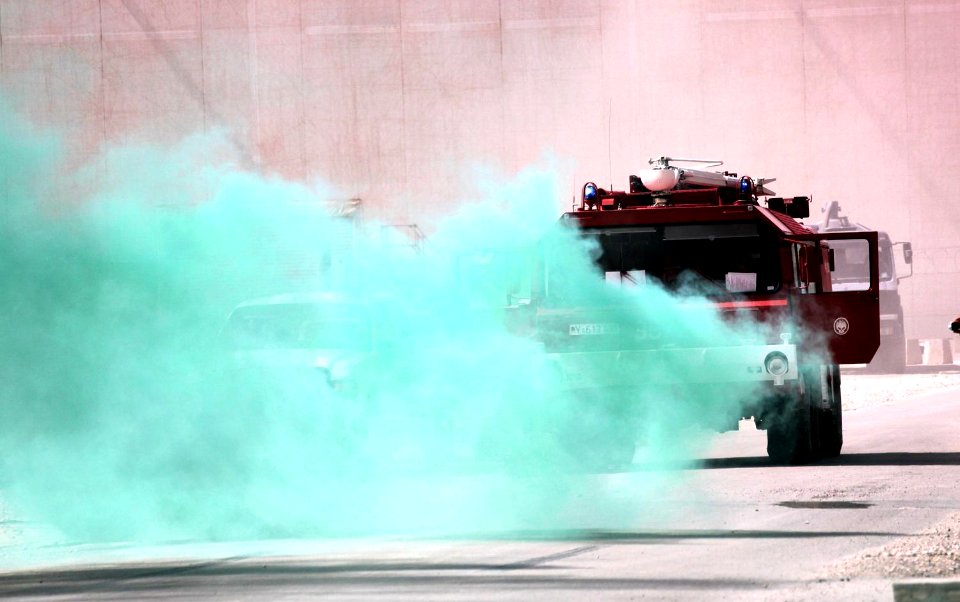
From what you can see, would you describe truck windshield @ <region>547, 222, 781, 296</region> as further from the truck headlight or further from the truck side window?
the truck side window

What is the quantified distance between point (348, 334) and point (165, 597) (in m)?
6.74

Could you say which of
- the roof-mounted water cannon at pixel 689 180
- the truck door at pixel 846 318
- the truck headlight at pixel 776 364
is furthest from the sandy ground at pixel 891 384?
the truck headlight at pixel 776 364

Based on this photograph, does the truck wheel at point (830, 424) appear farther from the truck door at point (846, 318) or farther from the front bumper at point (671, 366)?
the front bumper at point (671, 366)

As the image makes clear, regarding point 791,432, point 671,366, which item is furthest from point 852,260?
point 671,366

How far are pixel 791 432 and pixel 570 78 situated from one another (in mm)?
29606

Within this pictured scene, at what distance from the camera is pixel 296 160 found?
44.4m

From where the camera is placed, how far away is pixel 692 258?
15.1 meters

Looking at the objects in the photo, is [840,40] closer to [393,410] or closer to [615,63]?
[615,63]

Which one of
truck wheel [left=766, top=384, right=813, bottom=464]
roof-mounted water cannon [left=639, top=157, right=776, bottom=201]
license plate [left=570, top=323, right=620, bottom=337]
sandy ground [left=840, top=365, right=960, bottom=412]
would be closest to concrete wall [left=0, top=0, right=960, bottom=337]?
sandy ground [left=840, top=365, right=960, bottom=412]

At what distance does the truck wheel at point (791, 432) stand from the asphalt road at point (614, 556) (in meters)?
1.14

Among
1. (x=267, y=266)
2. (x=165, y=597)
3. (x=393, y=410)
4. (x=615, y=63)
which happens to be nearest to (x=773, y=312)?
(x=393, y=410)

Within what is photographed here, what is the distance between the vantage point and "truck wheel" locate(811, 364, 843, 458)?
16.3 metres

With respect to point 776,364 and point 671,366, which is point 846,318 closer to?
point 776,364

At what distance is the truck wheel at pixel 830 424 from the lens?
16.3 m
